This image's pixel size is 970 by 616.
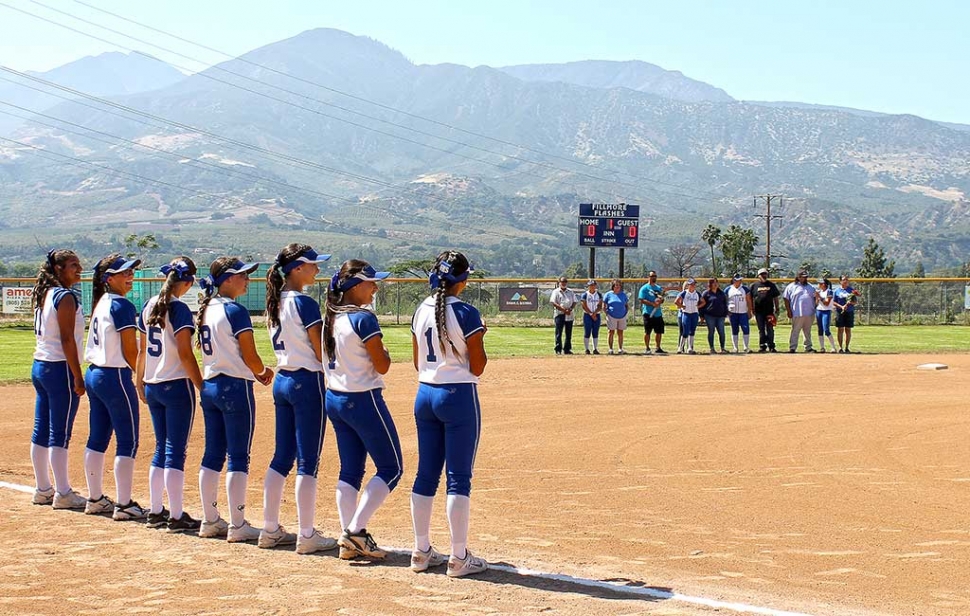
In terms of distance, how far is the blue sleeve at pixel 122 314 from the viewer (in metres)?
8.59

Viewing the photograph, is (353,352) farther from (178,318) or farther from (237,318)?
(178,318)

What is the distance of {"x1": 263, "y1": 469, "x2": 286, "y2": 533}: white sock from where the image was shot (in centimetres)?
784

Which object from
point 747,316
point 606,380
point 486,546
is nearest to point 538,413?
point 606,380

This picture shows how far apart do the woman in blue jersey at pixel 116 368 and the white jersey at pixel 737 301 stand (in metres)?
19.7

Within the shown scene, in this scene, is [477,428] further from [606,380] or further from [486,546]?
[606,380]

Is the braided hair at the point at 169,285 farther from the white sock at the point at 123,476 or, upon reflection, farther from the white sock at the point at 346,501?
the white sock at the point at 346,501

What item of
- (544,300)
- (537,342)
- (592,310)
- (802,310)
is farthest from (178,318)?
(544,300)

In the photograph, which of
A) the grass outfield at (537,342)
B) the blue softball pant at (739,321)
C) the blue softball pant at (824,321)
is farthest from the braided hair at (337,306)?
the blue softball pant at (824,321)

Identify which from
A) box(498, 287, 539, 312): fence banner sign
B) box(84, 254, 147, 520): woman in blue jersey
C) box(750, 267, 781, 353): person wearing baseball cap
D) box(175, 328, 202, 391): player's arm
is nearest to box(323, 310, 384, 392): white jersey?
box(175, 328, 202, 391): player's arm

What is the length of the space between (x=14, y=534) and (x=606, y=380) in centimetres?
1292

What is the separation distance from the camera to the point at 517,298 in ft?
132

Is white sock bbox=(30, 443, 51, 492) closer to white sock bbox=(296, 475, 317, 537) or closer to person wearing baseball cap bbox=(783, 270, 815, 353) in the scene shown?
white sock bbox=(296, 475, 317, 537)

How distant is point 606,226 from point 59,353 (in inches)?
1375

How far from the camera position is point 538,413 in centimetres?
1520
